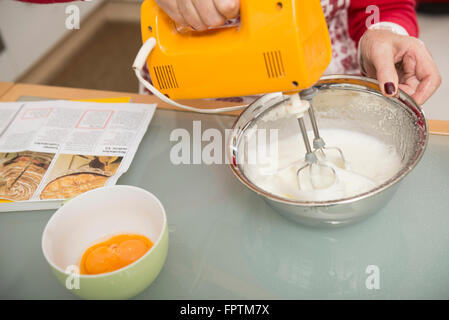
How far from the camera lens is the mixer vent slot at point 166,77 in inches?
27.6

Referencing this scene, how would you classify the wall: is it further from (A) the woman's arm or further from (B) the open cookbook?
(A) the woman's arm

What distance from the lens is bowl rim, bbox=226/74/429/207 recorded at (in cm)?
58

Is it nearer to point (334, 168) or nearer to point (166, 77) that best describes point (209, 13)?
point (166, 77)

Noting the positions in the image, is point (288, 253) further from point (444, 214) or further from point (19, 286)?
point (19, 286)

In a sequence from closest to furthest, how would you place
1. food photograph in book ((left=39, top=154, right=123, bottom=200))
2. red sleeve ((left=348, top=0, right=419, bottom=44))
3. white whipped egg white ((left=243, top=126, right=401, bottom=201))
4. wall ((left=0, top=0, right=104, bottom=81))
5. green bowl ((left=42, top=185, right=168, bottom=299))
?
1. green bowl ((left=42, top=185, right=168, bottom=299))
2. white whipped egg white ((left=243, top=126, right=401, bottom=201))
3. food photograph in book ((left=39, top=154, right=123, bottom=200))
4. red sleeve ((left=348, top=0, right=419, bottom=44))
5. wall ((left=0, top=0, right=104, bottom=81))

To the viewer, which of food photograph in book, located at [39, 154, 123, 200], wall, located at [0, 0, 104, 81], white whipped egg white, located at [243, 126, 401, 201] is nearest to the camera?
white whipped egg white, located at [243, 126, 401, 201]

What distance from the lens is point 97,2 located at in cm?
263

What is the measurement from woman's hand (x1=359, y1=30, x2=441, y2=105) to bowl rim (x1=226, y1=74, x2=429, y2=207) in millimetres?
36

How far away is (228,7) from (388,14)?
52cm

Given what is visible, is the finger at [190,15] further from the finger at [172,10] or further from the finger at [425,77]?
the finger at [425,77]

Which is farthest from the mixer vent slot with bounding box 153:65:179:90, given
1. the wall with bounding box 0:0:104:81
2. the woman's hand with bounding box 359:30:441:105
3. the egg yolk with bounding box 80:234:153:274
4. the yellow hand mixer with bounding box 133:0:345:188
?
the wall with bounding box 0:0:104:81

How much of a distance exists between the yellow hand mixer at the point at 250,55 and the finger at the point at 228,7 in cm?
1

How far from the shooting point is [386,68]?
75 cm

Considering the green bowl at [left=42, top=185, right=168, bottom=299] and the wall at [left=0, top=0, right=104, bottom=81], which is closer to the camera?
the green bowl at [left=42, top=185, right=168, bottom=299]
